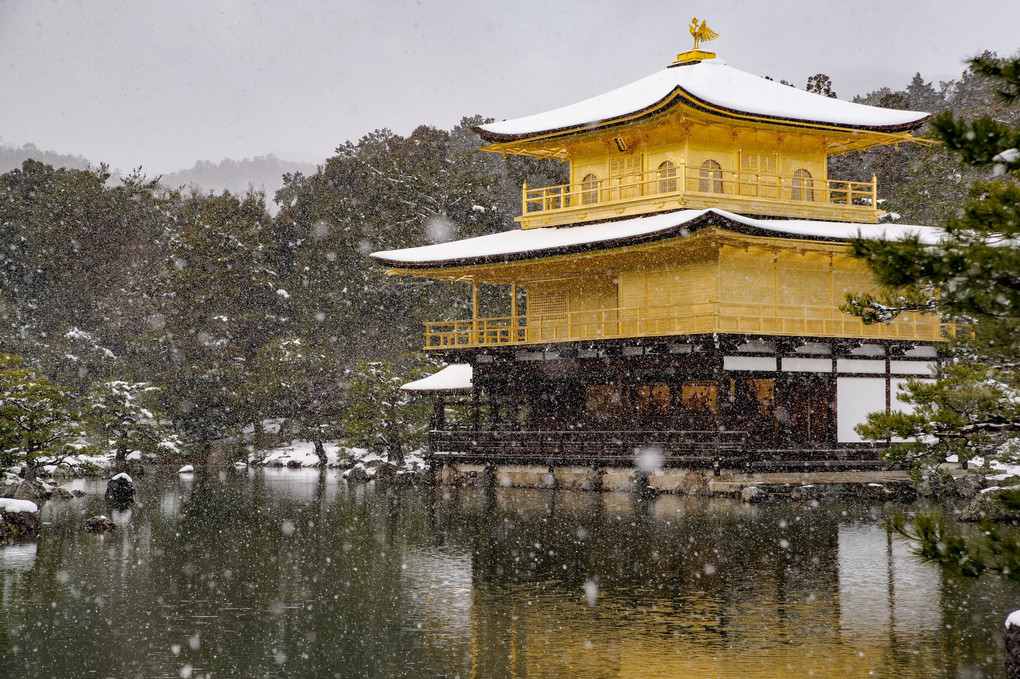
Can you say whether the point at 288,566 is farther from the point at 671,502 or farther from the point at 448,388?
the point at 448,388

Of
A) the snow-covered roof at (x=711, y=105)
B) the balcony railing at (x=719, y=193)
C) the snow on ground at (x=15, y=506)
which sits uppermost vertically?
the snow-covered roof at (x=711, y=105)

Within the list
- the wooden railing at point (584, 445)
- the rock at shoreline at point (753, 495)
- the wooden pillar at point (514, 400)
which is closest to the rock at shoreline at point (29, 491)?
the wooden railing at point (584, 445)

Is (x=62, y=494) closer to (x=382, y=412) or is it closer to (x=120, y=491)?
(x=120, y=491)

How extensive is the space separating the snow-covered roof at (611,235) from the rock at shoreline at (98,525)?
13.9 metres

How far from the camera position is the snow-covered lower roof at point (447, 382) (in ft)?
115

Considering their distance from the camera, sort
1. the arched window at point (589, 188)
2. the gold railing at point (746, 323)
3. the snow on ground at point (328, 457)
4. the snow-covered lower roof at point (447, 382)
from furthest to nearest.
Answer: the snow on ground at point (328, 457) < the snow-covered lower roof at point (447, 382) < the arched window at point (589, 188) < the gold railing at point (746, 323)

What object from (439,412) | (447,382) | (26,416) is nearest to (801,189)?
(447,382)

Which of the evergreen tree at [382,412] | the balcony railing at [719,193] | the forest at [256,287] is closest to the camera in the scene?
the balcony railing at [719,193]

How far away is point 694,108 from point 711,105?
47 cm

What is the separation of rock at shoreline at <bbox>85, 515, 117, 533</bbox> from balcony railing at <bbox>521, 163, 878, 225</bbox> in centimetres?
1749

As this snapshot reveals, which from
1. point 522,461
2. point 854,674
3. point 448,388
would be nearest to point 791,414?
point 522,461

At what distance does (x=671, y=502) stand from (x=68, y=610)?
15.2 metres

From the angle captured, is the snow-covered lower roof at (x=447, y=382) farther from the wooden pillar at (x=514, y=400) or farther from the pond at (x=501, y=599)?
the pond at (x=501, y=599)

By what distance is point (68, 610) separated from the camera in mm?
13766
